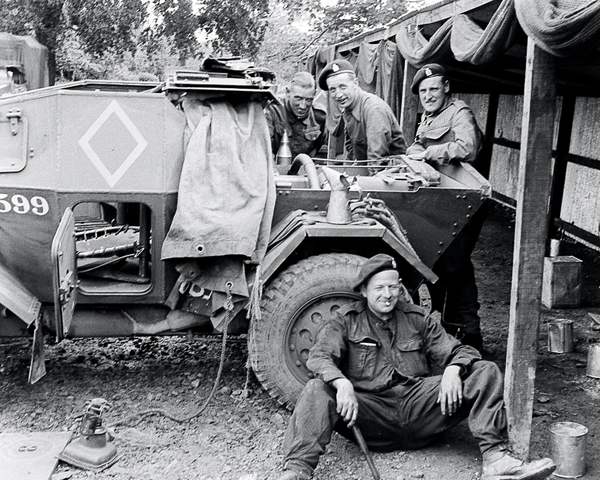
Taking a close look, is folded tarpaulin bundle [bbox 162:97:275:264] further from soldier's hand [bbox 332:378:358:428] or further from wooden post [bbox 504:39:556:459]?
wooden post [bbox 504:39:556:459]

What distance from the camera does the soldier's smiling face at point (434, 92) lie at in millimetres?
6684

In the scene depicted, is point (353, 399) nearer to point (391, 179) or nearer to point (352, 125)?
point (391, 179)

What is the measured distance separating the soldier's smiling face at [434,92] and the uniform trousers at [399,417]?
281 centimetres

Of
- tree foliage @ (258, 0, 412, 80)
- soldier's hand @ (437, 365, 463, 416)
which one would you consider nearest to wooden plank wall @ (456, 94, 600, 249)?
soldier's hand @ (437, 365, 463, 416)

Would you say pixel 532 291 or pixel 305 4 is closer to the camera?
pixel 532 291

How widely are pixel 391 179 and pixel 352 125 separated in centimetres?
148

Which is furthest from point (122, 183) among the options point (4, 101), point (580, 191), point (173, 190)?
point (580, 191)

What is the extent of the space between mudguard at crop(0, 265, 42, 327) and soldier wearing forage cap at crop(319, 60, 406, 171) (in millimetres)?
2724

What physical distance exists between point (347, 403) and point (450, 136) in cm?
290

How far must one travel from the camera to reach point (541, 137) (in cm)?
432

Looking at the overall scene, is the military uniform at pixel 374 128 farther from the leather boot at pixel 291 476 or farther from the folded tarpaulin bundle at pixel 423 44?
the leather boot at pixel 291 476

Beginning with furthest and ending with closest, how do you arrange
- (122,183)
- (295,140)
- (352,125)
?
(295,140), (352,125), (122,183)

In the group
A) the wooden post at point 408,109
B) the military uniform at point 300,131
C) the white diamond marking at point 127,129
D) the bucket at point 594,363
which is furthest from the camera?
the wooden post at point 408,109

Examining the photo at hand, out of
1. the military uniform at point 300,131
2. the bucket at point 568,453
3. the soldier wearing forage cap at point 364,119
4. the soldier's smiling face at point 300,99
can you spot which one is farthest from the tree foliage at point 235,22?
the bucket at point 568,453
